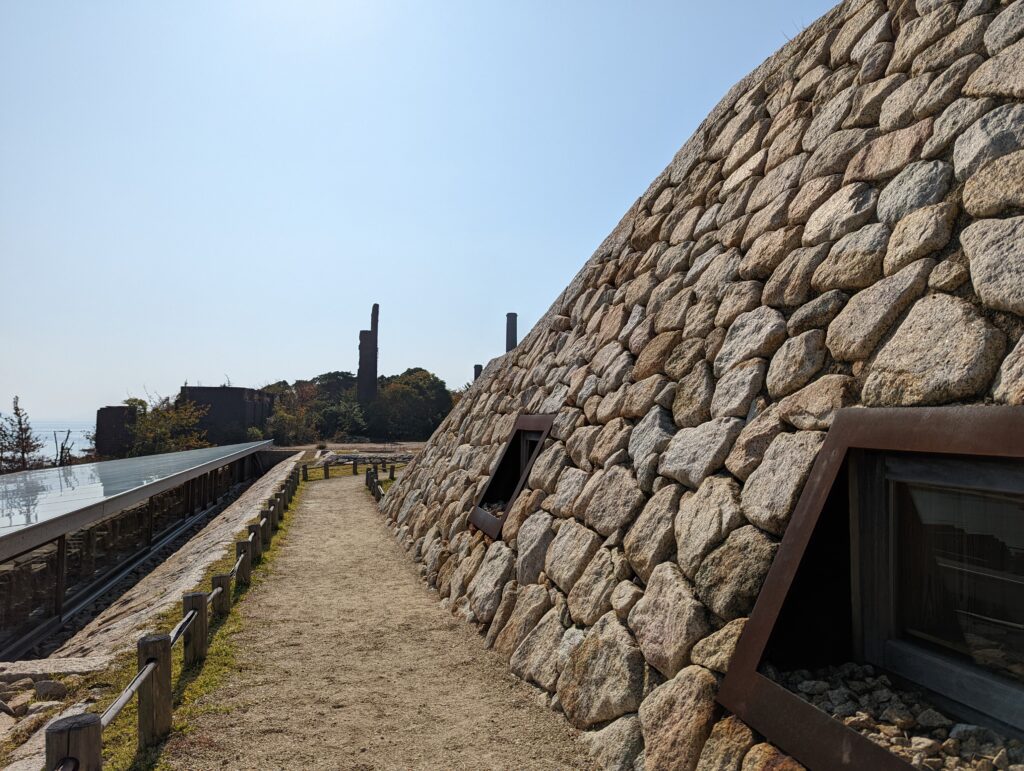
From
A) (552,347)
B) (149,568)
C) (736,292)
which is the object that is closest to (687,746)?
(736,292)

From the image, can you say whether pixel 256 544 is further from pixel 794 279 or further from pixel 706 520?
pixel 794 279

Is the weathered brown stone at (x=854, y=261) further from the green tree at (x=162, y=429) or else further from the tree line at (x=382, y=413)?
the tree line at (x=382, y=413)

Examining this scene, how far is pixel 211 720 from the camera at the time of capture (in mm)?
4660

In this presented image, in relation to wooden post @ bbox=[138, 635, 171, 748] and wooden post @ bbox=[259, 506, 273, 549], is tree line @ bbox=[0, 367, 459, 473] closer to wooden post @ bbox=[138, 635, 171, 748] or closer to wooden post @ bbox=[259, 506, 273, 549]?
wooden post @ bbox=[259, 506, 273, 549]

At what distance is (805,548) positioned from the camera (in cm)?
327

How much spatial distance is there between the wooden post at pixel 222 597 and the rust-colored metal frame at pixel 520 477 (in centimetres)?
274

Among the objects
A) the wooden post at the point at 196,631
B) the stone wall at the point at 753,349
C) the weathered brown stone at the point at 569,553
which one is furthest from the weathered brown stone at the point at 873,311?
the wooden post at the point at 196,631

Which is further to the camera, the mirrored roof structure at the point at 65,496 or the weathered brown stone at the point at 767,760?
the mirrored roof structure at the point at 65,496

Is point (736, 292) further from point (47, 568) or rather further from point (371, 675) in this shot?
point (47, 568)

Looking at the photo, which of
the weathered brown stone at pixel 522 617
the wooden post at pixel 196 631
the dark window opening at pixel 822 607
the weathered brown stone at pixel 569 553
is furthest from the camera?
the wooden post at pixel 196 631

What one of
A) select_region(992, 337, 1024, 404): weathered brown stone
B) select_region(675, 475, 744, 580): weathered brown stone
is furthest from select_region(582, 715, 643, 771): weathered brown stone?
select_region(992, 337, 1024, 404): weathered brown stone

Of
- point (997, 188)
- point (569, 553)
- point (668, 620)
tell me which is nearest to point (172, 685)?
point (569, 553)

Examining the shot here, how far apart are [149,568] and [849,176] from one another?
13.6 m

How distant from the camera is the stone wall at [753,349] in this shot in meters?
3.35
